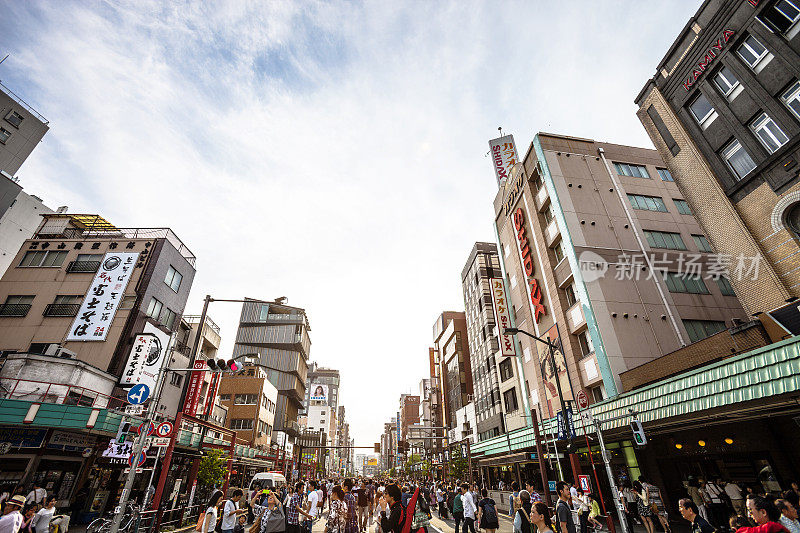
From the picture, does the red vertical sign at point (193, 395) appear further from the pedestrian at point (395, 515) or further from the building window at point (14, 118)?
the building window at point (14, 118)

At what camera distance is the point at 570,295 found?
26.4 m

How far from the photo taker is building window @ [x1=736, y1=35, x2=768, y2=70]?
1670cm

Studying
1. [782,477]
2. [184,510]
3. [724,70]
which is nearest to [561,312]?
[782,477]

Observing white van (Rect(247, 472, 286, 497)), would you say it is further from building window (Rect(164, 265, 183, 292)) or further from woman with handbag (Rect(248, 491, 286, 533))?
building window (Rect(164, 265, 183, 292))

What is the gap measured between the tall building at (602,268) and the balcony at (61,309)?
114 ft

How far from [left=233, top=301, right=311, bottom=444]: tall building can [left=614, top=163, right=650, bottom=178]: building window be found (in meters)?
58.1

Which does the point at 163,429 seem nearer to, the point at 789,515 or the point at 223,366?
the point at 223,366

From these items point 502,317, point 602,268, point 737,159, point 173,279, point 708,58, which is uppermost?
point 708,58

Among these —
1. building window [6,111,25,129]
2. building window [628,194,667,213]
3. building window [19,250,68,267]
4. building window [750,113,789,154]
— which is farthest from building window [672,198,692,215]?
building window [6,111,25,129]

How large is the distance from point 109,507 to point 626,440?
30039 millimetres

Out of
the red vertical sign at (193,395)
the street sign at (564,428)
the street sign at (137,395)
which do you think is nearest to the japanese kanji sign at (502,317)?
the street sign at (564,428)

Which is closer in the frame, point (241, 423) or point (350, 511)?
point (350, 511)

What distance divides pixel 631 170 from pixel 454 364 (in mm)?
45016

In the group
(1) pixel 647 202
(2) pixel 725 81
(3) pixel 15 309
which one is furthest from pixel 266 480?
(2) pixel 725 81
